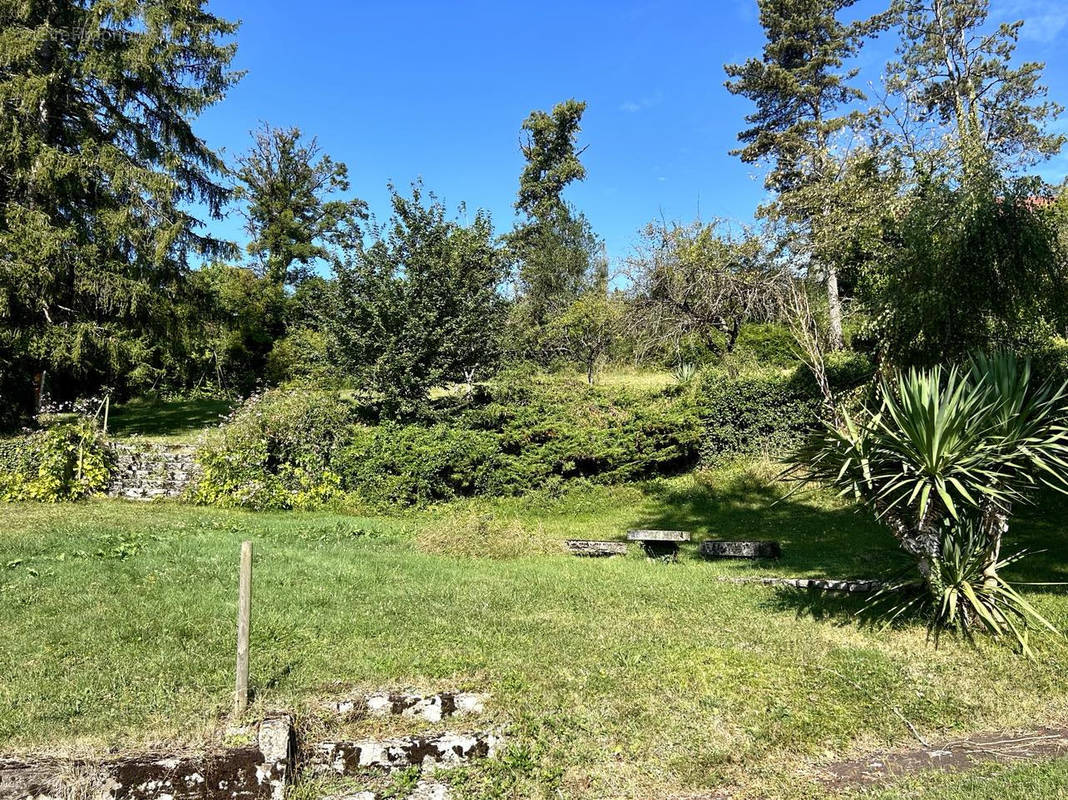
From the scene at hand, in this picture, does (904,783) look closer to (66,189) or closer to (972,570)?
(972,570)

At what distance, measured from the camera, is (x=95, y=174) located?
656 inches

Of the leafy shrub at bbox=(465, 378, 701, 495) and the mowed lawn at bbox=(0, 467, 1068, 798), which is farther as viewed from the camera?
the leafy shrub at bbox=(465, 378, 701, 495)

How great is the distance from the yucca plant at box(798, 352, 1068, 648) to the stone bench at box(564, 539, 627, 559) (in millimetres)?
4333

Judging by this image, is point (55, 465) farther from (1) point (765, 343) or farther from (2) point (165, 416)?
(1) point (765, 343)

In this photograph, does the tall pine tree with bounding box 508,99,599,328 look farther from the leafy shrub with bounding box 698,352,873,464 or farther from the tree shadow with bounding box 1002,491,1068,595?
the tree shadow with bounding box 1002,491,1068,595

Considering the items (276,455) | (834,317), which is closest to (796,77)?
(834,317)

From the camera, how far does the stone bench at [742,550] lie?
9.23m

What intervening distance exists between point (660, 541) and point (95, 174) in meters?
16.9

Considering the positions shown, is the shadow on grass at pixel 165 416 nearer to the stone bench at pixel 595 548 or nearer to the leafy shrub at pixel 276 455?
the leafy shrub at pixel 276 455

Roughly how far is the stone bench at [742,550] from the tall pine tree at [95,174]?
14451 millimetres

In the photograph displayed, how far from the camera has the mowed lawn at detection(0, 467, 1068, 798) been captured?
4102mm

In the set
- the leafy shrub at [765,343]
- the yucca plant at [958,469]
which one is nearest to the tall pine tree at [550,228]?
the leafy shrub at [765,343]

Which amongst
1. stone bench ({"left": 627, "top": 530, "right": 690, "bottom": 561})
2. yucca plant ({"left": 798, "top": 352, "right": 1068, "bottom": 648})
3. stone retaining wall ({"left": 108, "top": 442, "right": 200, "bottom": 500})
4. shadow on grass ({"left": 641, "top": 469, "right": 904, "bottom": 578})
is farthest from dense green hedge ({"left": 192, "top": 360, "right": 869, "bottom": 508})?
yucca plant ({"left": 798, "top": 352, "right": 1068, "bottom": 648})

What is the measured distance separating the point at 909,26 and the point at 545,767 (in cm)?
3150
